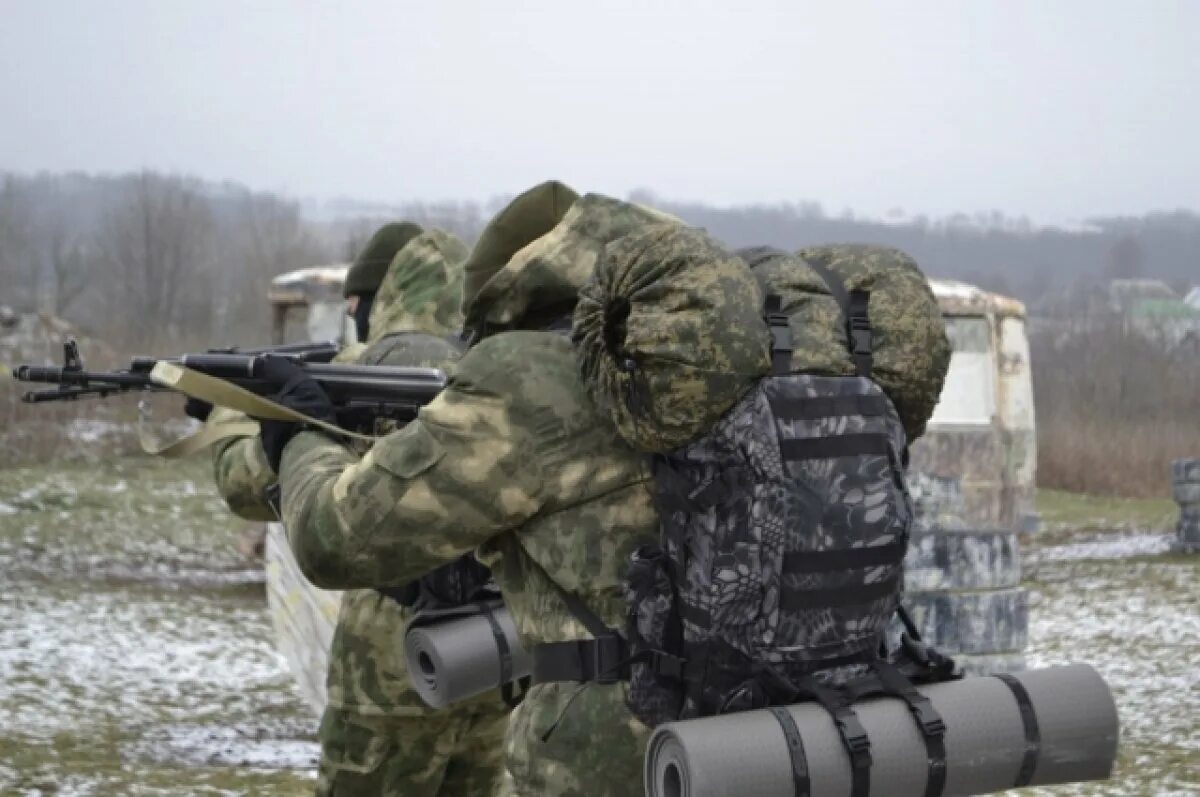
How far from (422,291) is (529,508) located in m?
2.20

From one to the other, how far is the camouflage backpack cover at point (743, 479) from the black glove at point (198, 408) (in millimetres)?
1612

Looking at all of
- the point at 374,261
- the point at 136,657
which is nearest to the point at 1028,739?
the point at 374,261

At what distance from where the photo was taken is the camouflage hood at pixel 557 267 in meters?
2.71

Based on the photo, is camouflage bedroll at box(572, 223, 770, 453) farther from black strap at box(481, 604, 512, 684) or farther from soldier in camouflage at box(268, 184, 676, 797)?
black strap at box(481, 604, 512, 684)

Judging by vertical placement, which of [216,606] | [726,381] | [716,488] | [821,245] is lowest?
[216,606]

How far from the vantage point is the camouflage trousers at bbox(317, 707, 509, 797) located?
4.04 meters

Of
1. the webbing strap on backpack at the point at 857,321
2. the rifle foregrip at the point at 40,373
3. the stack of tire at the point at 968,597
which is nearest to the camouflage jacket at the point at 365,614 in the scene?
the rifle foregrip at the point at 40,373

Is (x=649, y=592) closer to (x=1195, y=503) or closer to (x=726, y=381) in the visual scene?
(x=726, y=381)

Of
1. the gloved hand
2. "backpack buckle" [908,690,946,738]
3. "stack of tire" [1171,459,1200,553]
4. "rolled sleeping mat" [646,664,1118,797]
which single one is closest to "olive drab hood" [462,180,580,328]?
the gloved hand

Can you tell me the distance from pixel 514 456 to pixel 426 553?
213 millimetres

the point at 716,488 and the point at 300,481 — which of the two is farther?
the point at 300,481

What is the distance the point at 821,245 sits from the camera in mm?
2742

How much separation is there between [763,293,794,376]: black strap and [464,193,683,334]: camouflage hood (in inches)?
13.6

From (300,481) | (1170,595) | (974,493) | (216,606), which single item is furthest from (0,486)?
(300,481)
